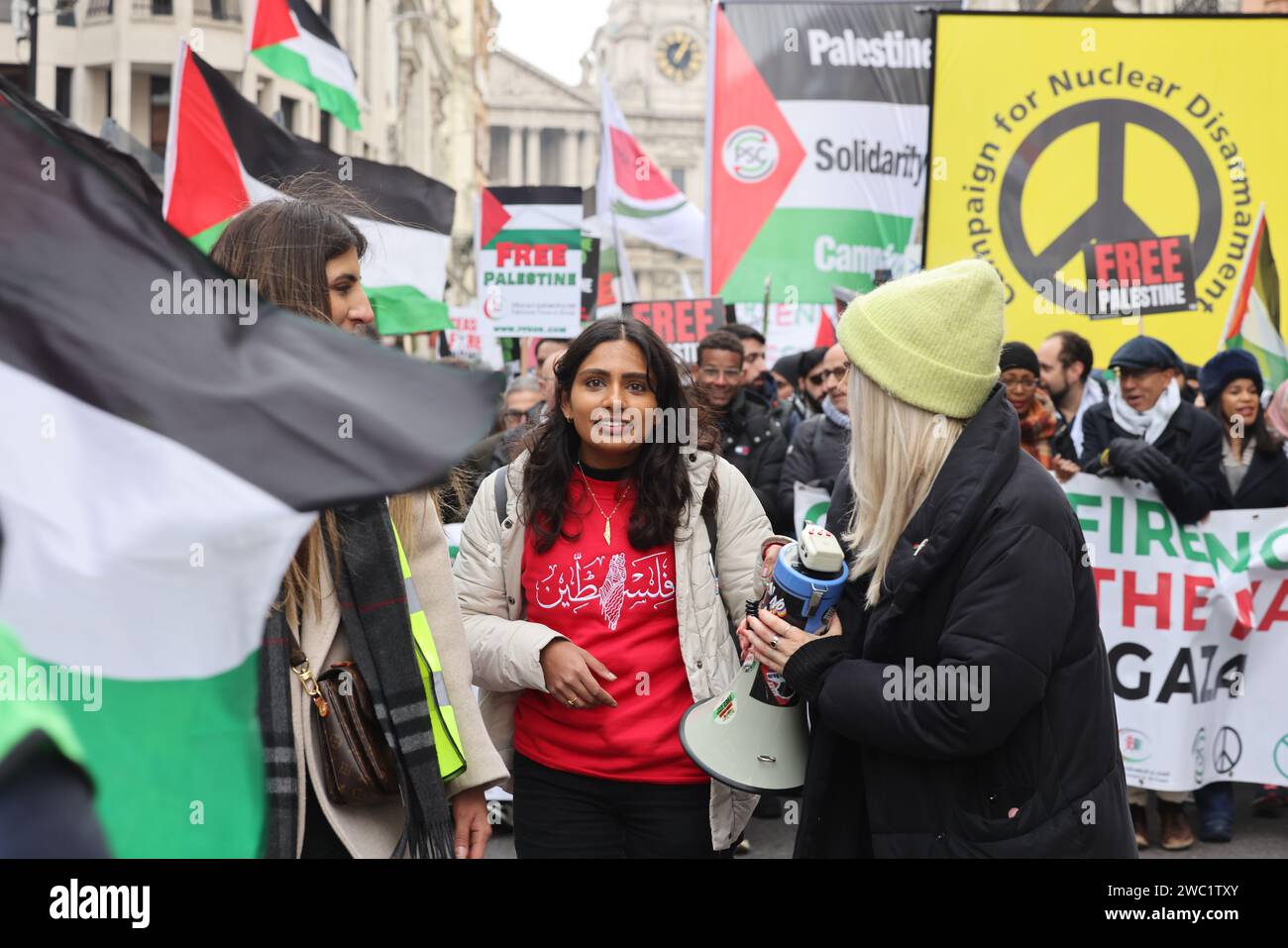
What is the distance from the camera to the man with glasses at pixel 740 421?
20.8 ft

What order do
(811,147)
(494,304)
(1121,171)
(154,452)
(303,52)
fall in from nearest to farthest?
(154,452) < (1121,171) < (811,147) < (303,52) < (494,304)

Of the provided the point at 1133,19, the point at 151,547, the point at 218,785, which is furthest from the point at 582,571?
the point at 1133,19

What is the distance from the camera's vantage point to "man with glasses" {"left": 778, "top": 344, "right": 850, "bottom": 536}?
6.03m

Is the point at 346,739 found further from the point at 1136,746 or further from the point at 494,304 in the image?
the point at 494,304

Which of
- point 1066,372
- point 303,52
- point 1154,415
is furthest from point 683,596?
point 303,52

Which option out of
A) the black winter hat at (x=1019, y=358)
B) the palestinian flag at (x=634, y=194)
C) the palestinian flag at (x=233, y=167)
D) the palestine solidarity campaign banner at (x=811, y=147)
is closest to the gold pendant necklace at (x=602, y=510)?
the palestinian flag at (x=233, y=167)

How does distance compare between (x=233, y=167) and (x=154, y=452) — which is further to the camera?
(x=233, y=167)

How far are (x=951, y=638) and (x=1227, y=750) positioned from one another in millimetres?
3784

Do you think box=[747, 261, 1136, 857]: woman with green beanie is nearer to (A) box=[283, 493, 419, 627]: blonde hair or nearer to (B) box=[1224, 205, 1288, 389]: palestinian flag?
(A) box=[283, 493, 419, 627]: blonde hair

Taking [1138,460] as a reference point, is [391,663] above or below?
below

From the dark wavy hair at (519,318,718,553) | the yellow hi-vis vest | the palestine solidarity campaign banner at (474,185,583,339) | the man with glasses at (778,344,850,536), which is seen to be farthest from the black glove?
the palestine solidarity campaign banner at (474,185,583,339)

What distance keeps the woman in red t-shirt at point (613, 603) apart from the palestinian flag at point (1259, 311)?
11.7ft

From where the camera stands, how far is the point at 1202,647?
5.39 m
